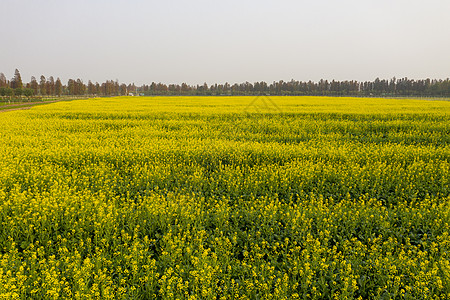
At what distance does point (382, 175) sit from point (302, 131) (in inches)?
287

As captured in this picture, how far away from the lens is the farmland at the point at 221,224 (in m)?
4.03

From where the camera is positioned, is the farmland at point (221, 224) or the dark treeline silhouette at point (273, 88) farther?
the dark treeline silhouette at point (273, 88)

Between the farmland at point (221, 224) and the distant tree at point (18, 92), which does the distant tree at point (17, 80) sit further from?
the farmland at point (221, 224)

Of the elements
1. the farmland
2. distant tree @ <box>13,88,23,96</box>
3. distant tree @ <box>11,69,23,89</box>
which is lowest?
the farmland

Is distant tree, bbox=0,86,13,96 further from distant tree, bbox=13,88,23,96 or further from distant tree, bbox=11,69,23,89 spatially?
distant tree, bbox=11,69,23,89

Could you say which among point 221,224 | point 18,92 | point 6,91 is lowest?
point 221,224

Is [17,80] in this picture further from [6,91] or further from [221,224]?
[221,224]

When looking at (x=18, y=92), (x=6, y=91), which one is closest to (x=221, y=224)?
(x=18, y=92)

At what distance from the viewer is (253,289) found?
3967 millimetres

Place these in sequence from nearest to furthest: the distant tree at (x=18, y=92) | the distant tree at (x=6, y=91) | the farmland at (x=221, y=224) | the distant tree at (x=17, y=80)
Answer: the farmland at (x=221, y=224), the distant tree at (x=6, y=91), the distant tree at (x=18, y=92), the distant tree at (x=17, y=80)

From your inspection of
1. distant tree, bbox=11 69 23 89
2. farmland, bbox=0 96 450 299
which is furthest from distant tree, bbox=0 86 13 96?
farmland, bbox=0 96 450 299

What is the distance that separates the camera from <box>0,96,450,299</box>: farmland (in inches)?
159

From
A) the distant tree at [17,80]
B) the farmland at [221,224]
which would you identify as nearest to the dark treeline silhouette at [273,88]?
the distant tree at [17,80]

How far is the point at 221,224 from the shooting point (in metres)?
5.76
